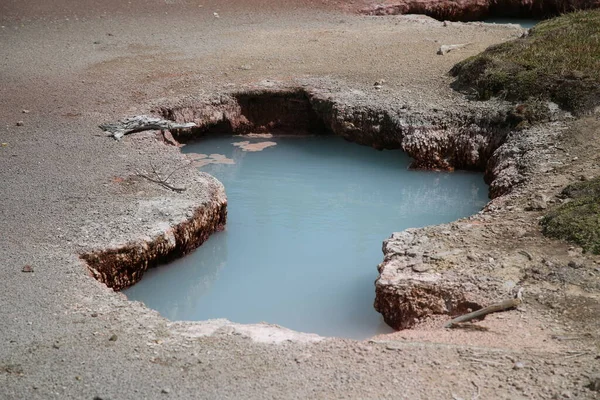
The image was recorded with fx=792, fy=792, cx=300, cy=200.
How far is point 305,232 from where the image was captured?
814 cm

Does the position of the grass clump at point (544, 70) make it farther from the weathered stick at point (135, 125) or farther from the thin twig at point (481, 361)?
the thin twig at point (481, 361)

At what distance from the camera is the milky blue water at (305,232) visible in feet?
22.0

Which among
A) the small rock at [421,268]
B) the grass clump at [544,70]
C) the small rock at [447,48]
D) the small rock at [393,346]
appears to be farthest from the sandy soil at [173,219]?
the small rock at [421,268]

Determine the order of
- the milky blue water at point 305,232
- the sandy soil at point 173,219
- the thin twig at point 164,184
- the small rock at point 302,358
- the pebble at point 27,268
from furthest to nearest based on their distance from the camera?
the thin twig at point 164,184
the milky blue water at point 305,232
the pebble at point 27,268
the small rock at point 302,358
the sandy soil at point 173,219

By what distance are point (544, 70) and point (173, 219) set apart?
17.1 feet

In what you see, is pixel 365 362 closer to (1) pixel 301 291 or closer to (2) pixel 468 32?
(1) pixel 301 291

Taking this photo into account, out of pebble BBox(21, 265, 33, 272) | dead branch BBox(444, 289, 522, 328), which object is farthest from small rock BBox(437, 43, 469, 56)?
pebble BBox(21, 265, 33, 272)

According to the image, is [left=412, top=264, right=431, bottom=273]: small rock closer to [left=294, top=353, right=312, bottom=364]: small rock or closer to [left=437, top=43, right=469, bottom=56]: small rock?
[left=294, top=353, right=312, bottom=364]: small rock

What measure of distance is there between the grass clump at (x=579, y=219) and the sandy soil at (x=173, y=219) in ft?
0.47

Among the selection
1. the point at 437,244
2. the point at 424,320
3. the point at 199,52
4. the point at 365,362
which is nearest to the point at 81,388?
the point at 365,362

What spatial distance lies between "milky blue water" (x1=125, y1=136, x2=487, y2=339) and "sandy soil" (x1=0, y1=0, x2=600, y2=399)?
677 mm

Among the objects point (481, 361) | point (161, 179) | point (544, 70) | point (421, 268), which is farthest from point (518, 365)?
point (544, 70)

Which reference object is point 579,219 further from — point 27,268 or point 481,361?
point 27,268

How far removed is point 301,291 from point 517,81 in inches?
175
